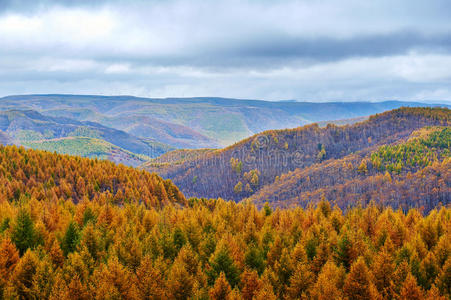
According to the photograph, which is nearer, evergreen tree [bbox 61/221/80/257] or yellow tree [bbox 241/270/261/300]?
yellow tree [bbox 241/270/261/300]

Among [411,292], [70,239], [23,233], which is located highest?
[411,292]

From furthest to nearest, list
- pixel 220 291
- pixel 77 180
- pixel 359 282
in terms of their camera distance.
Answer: pixel 77 180
pixel 220 291
pixel 359 282

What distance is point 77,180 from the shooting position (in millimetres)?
149500

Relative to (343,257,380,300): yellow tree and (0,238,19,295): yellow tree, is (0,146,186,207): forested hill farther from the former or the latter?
Result: (343,257,380,300): yellow tree

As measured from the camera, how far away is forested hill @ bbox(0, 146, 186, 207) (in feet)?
436

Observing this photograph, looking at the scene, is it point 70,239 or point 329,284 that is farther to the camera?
point 70,239

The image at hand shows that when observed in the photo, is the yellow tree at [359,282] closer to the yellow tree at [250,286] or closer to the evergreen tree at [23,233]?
the yellow tree at [250,286]

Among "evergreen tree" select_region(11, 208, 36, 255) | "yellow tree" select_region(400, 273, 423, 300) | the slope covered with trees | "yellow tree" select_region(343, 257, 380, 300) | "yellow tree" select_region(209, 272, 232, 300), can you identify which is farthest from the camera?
"evergreen tree" select_region(11, 208, 36, 255)

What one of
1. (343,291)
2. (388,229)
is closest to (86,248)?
(343,291)

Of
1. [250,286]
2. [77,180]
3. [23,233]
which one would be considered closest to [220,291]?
[250,286]

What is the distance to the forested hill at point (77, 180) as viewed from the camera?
13300cm

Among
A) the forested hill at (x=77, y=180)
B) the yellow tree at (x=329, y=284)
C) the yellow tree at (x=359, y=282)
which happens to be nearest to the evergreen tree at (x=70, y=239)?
the yellow tree at (x=329, y=284)

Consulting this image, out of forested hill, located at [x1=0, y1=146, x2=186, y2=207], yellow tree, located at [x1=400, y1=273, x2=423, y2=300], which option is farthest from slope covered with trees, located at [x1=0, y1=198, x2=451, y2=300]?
forested hill, located at [x1=0, y1=146, x2=186, y2=207]

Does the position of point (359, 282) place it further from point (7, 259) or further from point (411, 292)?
point (7, 259)
